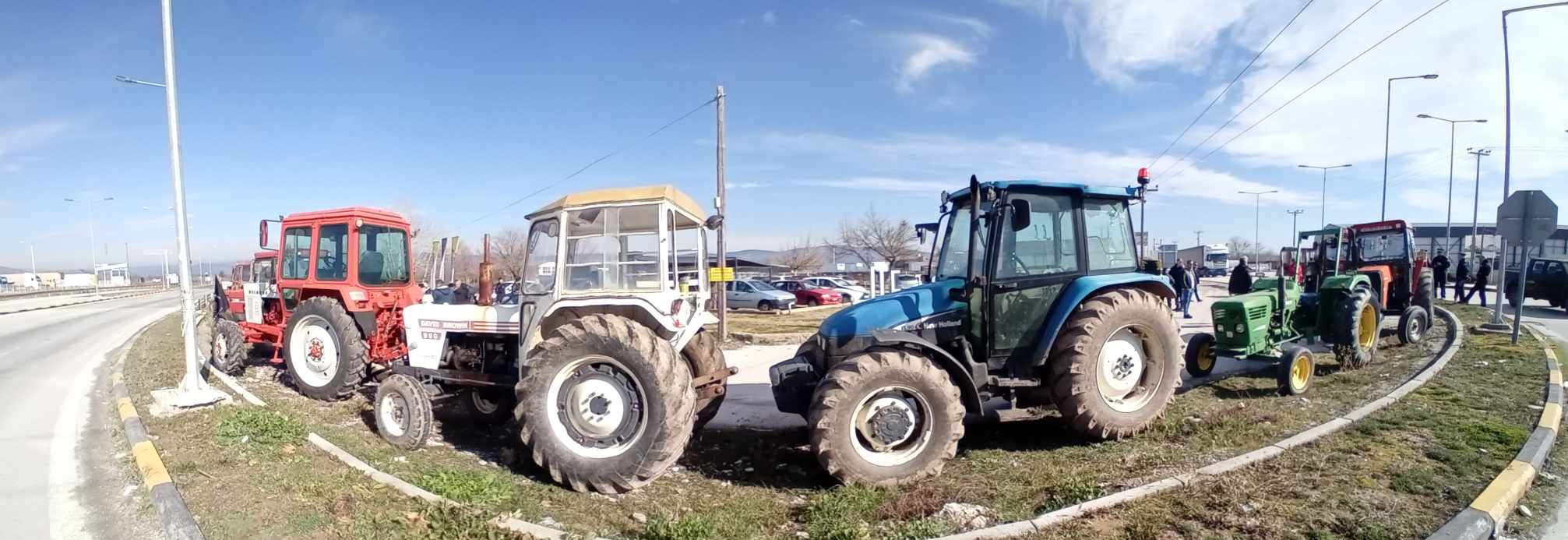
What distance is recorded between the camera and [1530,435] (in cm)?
528

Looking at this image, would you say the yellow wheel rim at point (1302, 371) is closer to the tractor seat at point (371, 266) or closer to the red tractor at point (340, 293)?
the red tractor at point (340, 293)

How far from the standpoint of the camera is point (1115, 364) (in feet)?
19.2

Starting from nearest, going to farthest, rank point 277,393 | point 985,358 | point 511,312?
point 985,358
point 511,312
point 277,393

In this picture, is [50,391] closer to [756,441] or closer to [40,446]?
[40,446]

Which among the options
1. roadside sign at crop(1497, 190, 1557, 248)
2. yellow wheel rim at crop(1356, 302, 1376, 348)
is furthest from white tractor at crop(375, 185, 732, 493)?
roadside sign at crop(1497, 190, 1557, 248)

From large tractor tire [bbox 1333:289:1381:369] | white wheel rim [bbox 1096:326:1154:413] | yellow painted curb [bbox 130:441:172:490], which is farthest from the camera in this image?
large tractor tire [bbox 1333:289:1381:369]

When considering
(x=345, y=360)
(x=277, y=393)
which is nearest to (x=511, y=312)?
(x=345, y=360)

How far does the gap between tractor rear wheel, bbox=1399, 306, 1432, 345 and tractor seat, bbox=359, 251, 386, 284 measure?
1441 cm

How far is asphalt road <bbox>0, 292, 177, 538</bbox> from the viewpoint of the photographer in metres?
4.56

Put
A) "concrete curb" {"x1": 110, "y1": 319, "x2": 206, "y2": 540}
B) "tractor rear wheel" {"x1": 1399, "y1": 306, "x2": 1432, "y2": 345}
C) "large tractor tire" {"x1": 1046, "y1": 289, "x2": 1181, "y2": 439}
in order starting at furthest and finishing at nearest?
"tractor rear wheel" {"x1": 1399, "y1": 306, "x2": 1432, "y2": 345} < "large tractor tire" {"x1": 1046, "y1": 289, "x2": 1181, "y2": 439} < "concrete curb" {"x1": 110, "y1": 319, "x2": 206, "y2": 540}

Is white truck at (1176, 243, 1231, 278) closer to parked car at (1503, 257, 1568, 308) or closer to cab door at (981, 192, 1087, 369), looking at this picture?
parked car at (1503, 257, 1568, 308)

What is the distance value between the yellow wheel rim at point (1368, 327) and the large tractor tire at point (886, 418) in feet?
24.8

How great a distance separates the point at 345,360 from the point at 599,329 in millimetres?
4618

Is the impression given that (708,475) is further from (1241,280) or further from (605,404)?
(1241,280)
